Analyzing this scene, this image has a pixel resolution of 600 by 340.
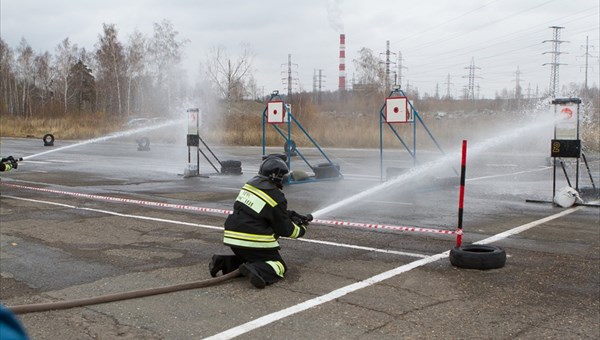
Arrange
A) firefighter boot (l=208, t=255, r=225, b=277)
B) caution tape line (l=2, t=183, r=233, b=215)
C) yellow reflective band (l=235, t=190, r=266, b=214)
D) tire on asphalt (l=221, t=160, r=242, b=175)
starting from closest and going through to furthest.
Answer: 1. yellow reflective band (l=235, t=190, r=266, b=214)
2. firefighter boot (l=208, t=255, r=225, b=277)
3. caution tape line (l=2, t=183, r=233, b=215)
4. tire on asphalt (l=221, t=160, r=242, b=175)

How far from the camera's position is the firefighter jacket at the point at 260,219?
5.56m

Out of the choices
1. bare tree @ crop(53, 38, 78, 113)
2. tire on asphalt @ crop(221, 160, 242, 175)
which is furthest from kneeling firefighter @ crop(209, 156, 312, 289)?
bare tree @ crop(53, 38, 78, 113)

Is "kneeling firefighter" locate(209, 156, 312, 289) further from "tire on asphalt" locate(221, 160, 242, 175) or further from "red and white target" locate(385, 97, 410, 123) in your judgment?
"tire on asphalt" locate(221, 160, 242, 175)

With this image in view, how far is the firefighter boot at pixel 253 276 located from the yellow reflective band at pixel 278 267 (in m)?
0.21

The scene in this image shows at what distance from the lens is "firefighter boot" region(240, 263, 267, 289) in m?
5.42

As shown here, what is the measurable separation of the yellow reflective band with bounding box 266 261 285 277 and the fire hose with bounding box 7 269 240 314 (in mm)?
362

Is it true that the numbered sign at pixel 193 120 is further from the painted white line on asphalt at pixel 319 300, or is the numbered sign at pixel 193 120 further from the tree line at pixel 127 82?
the tree line at pixel 127 82

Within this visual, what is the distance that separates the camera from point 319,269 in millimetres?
6270

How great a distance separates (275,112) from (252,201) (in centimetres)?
979

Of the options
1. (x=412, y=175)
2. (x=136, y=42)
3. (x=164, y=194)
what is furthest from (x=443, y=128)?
(x=136, y=42)

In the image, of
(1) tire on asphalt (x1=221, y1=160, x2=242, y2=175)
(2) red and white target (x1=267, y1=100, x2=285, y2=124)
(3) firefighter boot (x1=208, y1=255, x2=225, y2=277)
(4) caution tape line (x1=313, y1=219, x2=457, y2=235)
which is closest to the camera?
(3) firefighter boot (x1=208, y1=255, x2=225, y2=277)

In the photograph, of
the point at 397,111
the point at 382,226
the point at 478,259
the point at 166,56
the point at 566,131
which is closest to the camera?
the point at 478,259

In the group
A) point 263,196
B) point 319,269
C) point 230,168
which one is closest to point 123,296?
point 263,196

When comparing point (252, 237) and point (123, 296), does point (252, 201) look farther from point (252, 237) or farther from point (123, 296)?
point (123, 296)
